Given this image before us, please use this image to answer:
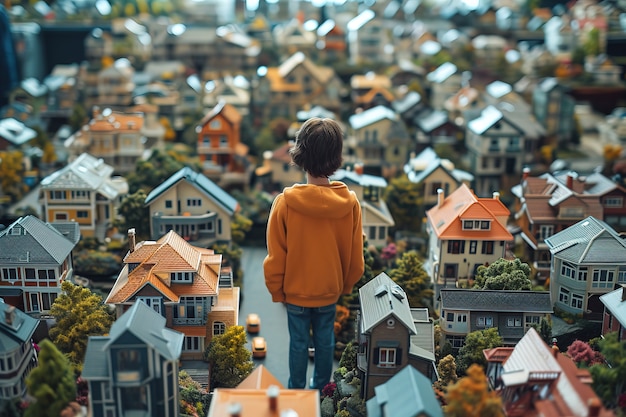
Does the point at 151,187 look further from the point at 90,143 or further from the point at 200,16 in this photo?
the point at 200,16

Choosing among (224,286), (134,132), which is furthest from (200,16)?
(224,286)

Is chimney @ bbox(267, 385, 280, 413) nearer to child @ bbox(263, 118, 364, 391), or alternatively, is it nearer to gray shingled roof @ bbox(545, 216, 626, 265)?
child @ bbox(263, 118, 364, 391)

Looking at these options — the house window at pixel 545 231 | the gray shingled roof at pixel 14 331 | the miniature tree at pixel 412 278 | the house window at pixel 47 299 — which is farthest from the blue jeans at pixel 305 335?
the house window at pixel 545 231

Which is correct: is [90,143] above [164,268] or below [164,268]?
above

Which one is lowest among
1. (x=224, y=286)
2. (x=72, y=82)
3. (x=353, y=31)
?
(x=224, y=286)

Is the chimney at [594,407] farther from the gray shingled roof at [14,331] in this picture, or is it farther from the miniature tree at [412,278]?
the gray shingled roof at [14,331]

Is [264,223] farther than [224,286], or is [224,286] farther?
[264,223]
